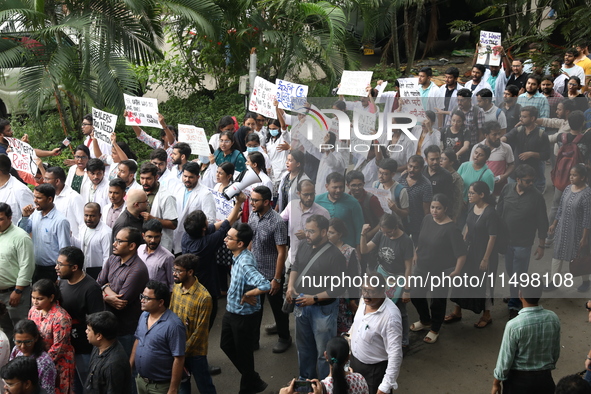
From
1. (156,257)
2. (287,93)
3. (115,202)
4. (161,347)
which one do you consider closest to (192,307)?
(161,347)

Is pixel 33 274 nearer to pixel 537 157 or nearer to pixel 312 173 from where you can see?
pixel 312 173

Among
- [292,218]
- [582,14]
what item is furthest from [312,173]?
[582,14]

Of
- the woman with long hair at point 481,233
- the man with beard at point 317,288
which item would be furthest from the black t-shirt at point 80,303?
the woman with long hair at point 481,233

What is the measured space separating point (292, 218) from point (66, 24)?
692 cm

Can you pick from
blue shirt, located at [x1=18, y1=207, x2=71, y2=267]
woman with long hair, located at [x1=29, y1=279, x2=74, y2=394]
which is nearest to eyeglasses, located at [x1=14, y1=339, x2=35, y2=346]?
woman with long hair, located at [x1=29, y1=279, x2=74, y2=394]

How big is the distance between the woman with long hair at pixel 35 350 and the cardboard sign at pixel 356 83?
604 centimetres

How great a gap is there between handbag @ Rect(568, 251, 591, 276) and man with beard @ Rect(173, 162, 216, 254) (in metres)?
3.37

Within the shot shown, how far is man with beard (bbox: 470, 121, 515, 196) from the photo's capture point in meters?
5.55

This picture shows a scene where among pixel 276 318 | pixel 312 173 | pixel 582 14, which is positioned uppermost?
pixel 582 14

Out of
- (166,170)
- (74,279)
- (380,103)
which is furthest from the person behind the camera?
(166,170)

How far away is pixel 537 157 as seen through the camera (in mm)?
5512

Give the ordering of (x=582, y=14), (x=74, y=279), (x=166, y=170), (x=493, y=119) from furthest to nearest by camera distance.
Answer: (x=166, y=170), (x=582, y=14), (x=493, y=119), (x=74, y=279)

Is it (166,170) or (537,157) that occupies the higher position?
(537,157)

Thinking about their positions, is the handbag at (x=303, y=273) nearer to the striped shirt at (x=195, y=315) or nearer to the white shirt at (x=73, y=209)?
the striped shirt at (x=195, y=315)
